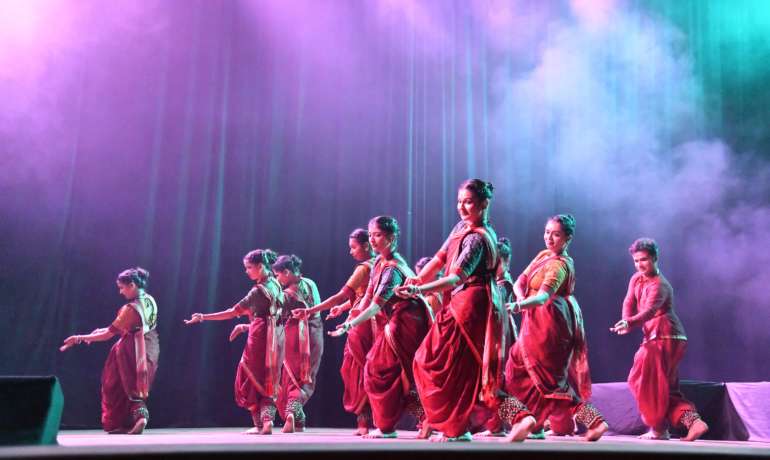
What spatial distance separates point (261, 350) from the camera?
249 inches

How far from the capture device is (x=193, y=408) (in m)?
8.60

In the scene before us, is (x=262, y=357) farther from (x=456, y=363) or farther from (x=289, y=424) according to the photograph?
(x=456, y=363)

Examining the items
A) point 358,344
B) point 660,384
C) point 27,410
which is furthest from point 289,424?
point 27,410

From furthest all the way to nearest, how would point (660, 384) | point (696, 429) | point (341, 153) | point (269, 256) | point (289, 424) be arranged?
point (341, 153) → point (269, 256) → point (289, 424) → point (660, 384) → point (696, 429)

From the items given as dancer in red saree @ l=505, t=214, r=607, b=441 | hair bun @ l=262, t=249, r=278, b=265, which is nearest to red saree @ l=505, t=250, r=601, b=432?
dancer in red saree @ l=505, t=214, r=607, b=441

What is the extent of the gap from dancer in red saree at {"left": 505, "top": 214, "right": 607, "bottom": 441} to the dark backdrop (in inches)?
159

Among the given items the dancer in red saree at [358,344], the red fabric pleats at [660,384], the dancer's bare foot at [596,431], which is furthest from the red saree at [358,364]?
the red fabric pleats at [660,384]

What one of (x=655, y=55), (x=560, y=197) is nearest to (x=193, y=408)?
(x=560, y=197)

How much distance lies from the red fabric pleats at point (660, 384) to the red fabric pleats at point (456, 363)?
2.23 m

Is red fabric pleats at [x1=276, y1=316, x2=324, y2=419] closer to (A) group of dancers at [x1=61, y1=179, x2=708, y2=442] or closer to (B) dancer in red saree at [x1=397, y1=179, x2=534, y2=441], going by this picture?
(A) group of dancers at [x1=61, y1=179, x2=708, y2=442]

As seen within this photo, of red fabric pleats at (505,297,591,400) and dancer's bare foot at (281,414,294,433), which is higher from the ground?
red fabric pleats at (505,297,591,400)

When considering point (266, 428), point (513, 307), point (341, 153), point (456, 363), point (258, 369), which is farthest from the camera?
point (341, 153)

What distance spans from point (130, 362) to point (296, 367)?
4.67ft

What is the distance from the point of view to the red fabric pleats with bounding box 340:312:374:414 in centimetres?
595
